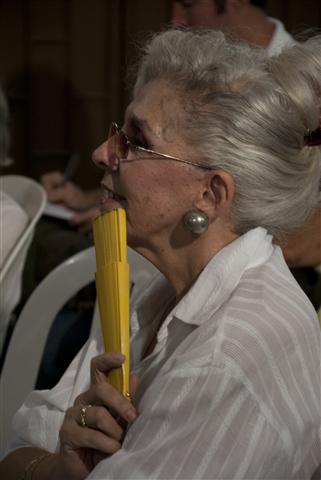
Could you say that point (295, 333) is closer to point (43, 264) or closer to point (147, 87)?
point (147, 87)

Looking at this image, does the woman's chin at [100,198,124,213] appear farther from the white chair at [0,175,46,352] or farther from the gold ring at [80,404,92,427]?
the white chair at [0,175,46,352]

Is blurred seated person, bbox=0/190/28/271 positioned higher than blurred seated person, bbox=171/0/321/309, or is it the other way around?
blurred seated person, bbox=171/0/321/309

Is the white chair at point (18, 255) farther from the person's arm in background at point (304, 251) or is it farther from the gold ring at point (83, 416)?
the gold ring at point (83, 416)

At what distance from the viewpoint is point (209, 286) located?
163 centimetres

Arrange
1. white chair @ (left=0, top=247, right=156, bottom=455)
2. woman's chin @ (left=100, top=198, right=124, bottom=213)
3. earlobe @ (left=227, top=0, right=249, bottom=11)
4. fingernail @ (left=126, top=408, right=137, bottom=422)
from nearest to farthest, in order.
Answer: fingernail @ (left=126, top=408, right=137, bottom=422) < woman's chin @ (left=100, top=198, right=124, bottom=213) < white chair @ (left=0, top=247, right=156, bottom=455) < earlobe @ (left=227, top=0, right=249, bottom=11)

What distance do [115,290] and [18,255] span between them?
3.82 feet

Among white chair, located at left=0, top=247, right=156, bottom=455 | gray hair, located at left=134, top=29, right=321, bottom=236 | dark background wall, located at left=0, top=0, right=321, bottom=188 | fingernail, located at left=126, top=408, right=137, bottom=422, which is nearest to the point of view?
fingernail, located at left=126, top=408, right=137, bottom=422

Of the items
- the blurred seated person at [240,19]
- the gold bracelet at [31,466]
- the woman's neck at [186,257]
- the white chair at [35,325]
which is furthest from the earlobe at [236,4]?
the gold bracelet at [31,466]

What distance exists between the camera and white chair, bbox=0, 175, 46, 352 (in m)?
2.69

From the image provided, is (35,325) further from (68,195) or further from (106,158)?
(68,195)

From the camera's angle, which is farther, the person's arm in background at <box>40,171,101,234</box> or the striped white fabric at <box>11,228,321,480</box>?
the person's arm in background at <box>40,171,101,234</box>

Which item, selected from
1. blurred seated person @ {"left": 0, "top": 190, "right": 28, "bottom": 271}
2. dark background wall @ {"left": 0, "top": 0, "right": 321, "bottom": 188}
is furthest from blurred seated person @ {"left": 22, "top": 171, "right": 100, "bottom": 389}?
dark background wall @ {"left": 0, "top": 0, "right": 321, "bottom": 188}

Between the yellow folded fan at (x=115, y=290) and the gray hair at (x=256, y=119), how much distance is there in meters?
0.21

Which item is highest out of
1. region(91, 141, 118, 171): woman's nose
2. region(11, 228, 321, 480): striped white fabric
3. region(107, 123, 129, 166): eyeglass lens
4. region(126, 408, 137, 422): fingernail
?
region(107, 123, 129, 166): eyeglass lens
